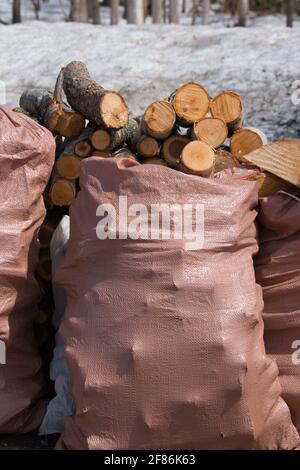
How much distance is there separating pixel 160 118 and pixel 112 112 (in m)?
0.25

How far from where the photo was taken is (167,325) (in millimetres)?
2744

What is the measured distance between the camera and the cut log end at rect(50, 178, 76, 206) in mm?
3695

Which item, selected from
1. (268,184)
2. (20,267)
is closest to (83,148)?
(20,267)

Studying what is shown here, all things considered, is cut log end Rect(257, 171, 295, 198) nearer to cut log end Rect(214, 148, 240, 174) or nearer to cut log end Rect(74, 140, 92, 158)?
cut log end Rect(214, 148, 240, 174)

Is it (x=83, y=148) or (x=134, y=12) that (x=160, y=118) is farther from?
(x=134, y=12)

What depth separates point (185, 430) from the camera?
2732 millimetres

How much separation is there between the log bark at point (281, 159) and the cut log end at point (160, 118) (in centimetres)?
54

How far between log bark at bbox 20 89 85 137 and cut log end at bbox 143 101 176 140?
443 mm

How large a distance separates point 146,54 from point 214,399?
24.5 ft

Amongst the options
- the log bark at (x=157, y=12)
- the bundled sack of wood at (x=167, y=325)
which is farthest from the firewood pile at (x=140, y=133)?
the log bark at (x=157, y=12)

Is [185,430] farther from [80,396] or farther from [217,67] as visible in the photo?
[217,67]

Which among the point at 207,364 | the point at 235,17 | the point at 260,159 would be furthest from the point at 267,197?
the point at 235,17

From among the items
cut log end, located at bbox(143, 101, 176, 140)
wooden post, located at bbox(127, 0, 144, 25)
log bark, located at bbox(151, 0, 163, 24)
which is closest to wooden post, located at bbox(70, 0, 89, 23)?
wooden post, located at bbox(127, 0, 144, 25)

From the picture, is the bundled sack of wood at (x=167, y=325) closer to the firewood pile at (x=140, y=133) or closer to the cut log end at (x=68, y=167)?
the firewood pile at (x=140, y=133)
